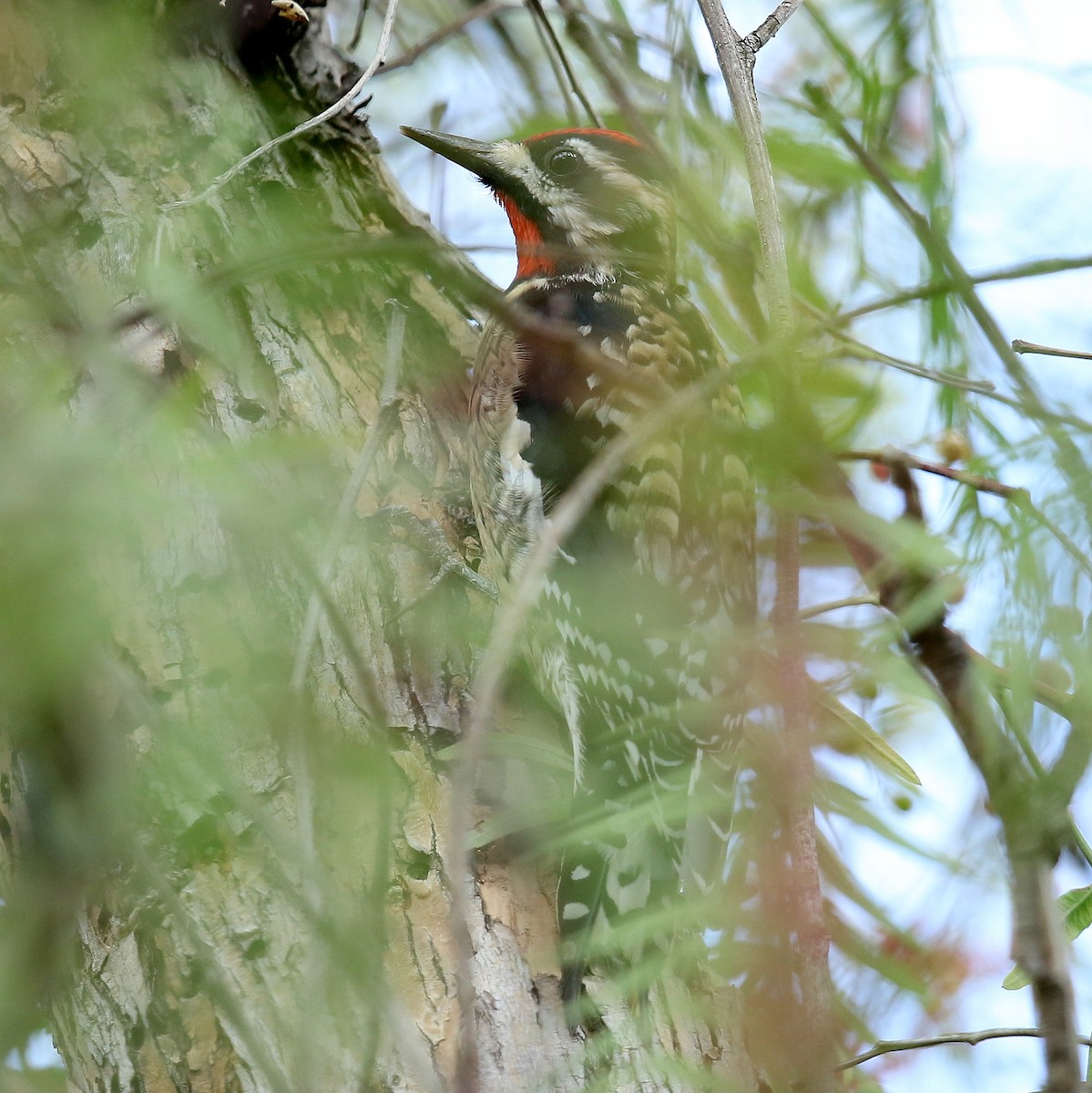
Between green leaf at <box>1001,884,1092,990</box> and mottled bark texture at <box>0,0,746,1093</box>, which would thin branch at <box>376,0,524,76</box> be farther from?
green leaf at <box>1001,884,1092,990</box>

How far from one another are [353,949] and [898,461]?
2.43 ft

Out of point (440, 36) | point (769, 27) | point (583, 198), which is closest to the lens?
point (769, 27)

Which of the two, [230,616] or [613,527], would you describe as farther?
[613,527]

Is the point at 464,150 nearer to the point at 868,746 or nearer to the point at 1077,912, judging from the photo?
the point at 868,746

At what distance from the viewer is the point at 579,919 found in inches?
60.6

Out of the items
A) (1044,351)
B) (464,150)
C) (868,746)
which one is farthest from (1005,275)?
(464,150)

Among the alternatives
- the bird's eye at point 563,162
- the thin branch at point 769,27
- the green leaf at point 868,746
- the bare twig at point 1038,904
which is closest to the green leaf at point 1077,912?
the bare twig at point 1038,904

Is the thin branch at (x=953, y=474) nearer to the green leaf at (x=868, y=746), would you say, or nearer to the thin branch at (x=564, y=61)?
the green leaf at (x=868, y=746)

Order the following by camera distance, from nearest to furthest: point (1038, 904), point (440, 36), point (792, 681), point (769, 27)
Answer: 1. point (1038, 904)
2. point (792, 681)
3. point (769, 27)
4. point (440, 36)

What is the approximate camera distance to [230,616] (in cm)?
153

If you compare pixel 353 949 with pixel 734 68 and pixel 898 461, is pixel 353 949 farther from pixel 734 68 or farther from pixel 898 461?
pixel 734 68

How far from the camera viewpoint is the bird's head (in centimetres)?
249

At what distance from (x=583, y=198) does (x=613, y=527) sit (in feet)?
3.02

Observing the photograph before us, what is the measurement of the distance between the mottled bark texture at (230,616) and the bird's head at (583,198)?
0.40 m
